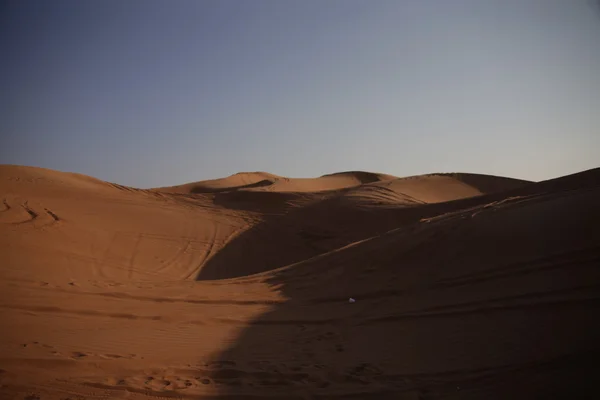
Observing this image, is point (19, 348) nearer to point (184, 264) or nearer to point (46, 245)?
point (46, 245)

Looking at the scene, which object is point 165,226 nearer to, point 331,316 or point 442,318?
point 331,316

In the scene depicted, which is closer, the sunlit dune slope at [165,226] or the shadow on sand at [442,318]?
the shadow on sand at [442,318]

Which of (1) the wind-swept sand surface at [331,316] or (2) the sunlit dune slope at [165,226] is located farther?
(2) the sunlit dune slope at [165,226]

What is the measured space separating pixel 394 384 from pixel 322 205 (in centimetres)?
1326

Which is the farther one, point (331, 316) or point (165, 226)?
point (165, 226)

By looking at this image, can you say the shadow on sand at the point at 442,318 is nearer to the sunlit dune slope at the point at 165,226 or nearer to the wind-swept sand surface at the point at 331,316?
the wind-swept sand surface at the point at 331,316

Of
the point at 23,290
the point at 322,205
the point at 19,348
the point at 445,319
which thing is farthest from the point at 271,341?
the point at 322,205

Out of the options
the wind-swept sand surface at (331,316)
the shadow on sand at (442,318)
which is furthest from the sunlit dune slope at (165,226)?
the shadow on sand at (442,318)

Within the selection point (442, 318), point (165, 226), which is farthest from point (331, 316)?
point (165, 226)

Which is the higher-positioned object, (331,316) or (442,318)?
(442,318)

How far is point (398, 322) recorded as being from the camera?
16.6 ft

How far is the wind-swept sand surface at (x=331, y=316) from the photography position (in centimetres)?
354

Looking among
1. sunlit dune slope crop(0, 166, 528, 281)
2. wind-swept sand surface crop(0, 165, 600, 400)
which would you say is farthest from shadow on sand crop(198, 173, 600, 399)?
sunlit dune slope crop(0, 166, 528, 281)

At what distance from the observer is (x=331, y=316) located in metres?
5.49
